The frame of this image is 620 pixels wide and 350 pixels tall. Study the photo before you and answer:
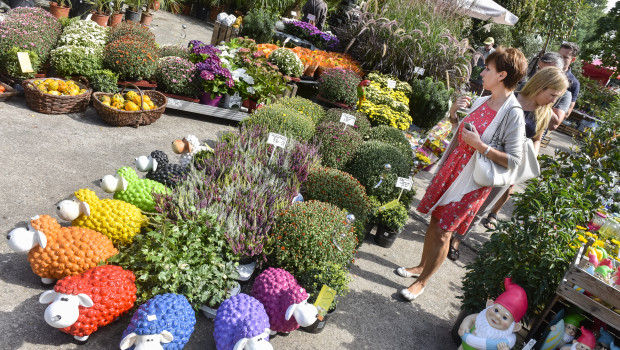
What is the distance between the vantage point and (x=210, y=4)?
12.7 m

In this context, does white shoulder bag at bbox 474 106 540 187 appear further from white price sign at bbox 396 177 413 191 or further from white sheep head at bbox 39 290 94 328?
white sheep head at bbox 39 290 94 328

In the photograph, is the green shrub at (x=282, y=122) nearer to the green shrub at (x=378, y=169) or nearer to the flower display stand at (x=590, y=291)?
the green shrub at (x=378, y=169)

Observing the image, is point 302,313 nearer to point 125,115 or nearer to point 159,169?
point 159,169

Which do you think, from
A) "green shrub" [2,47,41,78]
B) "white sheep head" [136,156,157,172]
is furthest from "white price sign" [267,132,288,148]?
"green shrub" [2,47,41,78]

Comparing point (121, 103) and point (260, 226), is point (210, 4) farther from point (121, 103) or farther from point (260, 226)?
point (260, 226)

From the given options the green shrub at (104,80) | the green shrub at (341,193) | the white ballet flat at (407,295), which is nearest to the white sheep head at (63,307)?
the green shrub at (341,193)

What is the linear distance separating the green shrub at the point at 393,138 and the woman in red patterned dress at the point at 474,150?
141 centimetres

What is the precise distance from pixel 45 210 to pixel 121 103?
1.93 metres

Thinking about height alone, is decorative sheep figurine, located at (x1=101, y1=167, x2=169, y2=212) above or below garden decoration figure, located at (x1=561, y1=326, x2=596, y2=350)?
below

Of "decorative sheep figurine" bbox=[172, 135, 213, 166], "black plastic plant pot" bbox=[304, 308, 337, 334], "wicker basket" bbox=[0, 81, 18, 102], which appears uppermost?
"decorative sheep figurine" bbox=[172, 135, 213, 166]

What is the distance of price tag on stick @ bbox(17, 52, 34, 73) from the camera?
179 inches

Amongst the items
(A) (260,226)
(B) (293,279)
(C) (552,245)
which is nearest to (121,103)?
(A) (260,226)

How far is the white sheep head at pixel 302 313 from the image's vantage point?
2418 millimetres

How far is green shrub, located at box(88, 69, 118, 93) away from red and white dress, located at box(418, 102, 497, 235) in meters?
3.69
